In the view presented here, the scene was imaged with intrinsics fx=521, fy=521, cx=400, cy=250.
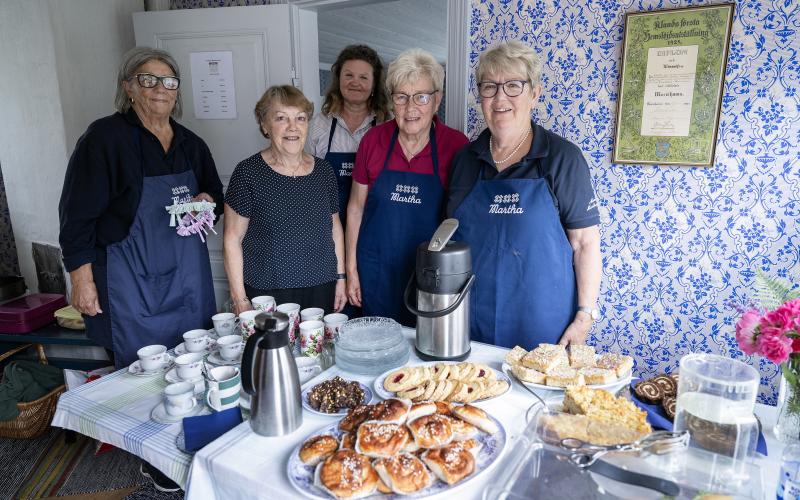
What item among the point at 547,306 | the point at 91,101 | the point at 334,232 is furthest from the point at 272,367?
the point at 91,101

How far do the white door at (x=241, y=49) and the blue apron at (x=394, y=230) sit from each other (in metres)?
1.16

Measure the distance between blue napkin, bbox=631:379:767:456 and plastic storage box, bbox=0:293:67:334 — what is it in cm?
335

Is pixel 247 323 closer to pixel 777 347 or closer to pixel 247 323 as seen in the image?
pixel 247 323

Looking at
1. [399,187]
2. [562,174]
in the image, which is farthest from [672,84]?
[399,187]

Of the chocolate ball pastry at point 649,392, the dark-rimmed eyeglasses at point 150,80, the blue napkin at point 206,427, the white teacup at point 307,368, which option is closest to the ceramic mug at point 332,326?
the white teacup at point 307,368

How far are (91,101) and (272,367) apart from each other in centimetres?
279

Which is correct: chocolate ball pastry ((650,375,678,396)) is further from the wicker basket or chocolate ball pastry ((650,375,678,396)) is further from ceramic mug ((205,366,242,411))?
the wicker basket

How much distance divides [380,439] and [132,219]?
1.64 m

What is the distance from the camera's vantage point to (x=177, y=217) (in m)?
2.29

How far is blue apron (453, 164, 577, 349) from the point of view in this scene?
1838 mm

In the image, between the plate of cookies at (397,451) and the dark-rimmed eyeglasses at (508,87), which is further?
the dark-rimmed eyeglasses at (508,87)

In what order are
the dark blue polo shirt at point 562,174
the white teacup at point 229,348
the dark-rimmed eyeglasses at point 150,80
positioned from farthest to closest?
the dark-rimmed eyeglasses at point 150,80 < the dark blue polo shirt at point 562,174 < the white teacup at point 229,348

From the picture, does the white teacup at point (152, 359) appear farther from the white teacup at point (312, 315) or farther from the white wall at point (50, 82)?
A: the white wall at point (50, 82)

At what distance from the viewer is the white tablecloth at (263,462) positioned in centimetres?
104
